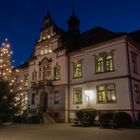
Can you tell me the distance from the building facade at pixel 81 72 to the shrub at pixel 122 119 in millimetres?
1387

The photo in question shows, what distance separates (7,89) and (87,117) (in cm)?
1011

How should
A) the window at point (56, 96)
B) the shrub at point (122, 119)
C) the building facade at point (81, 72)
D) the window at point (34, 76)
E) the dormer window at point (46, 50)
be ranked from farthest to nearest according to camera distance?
1. the window at point (34, 76)
2. the dormer window at point (46, 50)
3. the window at point (56, 96)
4. the building facade at point (81, 72)
5. the shrub at point (122, 119)

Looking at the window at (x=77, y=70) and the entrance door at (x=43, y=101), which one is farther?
the entrance door at (x=43, y=101)

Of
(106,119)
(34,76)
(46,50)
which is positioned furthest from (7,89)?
(34,76)

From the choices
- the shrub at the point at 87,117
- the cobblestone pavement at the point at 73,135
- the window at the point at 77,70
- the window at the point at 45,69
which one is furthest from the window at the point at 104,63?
the cobblestone pavement at the point at 73,135

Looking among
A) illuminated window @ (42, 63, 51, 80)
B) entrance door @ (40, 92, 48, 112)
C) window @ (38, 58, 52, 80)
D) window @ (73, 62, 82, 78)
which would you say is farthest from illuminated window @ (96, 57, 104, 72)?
entrance door @ (40, 92, 48, 112)

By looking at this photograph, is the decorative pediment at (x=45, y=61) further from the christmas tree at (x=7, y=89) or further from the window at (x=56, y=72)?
the christmas tree at (x=7, y=89)

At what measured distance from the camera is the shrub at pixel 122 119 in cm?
1780

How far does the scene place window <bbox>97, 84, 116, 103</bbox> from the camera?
21.9 metres

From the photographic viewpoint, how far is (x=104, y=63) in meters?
23.4

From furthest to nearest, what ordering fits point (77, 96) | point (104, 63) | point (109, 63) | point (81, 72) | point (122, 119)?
point (81, 72)
point (77, 96)
point (104, 63)
point (109, 63)
point (122, 119)

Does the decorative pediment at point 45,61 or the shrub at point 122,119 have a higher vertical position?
the decorative pediment at point 45,61

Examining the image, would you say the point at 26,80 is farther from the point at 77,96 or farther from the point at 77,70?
the point at 77,96

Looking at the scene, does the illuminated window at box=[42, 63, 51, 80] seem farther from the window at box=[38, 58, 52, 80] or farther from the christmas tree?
the christmas tree
